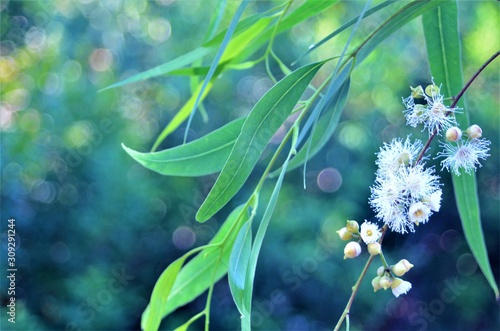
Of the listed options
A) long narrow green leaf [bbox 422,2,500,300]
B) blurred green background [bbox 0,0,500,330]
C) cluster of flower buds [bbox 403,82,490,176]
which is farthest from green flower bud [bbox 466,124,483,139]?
blurred green background [bbox 0,0,500,330]

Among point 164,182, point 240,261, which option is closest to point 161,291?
point 240,261

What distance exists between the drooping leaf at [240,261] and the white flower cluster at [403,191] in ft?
0.26

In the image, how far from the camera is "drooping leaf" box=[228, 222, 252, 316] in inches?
13.5

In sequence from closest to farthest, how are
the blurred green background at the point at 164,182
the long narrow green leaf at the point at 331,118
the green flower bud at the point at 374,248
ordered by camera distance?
the green flower bud at the point at 374,248
the long narrow green leaf at the point at 331,118
the blurred green background at the point at 164,182

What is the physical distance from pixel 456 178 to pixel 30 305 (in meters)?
0.83

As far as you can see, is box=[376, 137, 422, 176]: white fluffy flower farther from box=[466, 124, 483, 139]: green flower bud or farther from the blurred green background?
the blurred green background

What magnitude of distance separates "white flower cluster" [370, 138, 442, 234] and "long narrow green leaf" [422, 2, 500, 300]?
0.11 m

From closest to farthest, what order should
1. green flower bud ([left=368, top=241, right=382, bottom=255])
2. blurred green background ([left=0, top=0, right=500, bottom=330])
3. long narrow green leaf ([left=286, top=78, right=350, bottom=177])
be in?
1. green flower bud ([left=368, top=241, right=382, bottom=255])
2. long narrow green leaf ([left=286, top=78, right=350, bottom=177])
3. blurred green background ([left=0, top=0, right=500, bottom=330])

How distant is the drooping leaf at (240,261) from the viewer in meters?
0.34

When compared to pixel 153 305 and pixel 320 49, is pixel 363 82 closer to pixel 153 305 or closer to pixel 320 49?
pixel 320 49

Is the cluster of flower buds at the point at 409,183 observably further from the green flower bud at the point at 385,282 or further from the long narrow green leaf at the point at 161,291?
the long narrow green leaf at the point at 161,291

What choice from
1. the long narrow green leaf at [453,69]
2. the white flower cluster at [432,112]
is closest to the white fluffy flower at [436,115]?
the white flower cluster at [432,112]

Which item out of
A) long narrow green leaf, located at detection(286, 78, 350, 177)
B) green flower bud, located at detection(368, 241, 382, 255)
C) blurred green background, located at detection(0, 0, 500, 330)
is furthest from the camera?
blurred green background, located at detection(0, 0, 500, 330)

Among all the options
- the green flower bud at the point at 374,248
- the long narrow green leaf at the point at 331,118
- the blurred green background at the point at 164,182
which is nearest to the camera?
the green flower bud at the point at 374,248
